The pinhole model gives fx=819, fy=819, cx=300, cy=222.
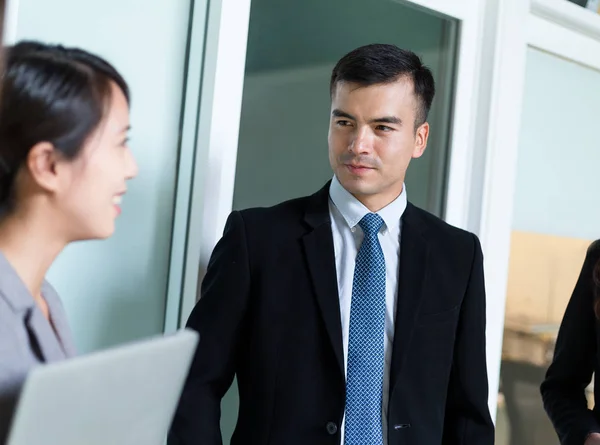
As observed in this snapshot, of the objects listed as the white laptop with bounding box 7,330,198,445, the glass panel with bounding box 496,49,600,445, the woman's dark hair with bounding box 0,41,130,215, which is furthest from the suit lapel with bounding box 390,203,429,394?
the glass panel with bounding box 496,49,600,445

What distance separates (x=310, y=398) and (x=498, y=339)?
118 cm

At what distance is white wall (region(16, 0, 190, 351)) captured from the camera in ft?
5.09

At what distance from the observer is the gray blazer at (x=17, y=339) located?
861 mm

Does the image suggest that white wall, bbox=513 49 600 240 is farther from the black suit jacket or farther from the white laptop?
the white laptop

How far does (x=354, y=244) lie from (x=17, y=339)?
0.83 meters

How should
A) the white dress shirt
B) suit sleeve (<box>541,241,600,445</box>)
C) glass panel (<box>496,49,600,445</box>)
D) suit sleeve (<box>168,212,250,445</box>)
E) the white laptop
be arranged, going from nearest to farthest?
the white laptop → suit sleeve (<box>168,212,250,445</box>) → the white dress shirt → suit sleeve (<box>541,241,600,445</box>) → glass panel (<box>496,49,600,445</box>)

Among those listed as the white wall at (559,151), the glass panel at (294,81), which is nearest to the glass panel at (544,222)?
the white wall at (559,151)

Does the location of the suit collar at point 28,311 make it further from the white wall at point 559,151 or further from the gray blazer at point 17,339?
the white wall at point 559,151

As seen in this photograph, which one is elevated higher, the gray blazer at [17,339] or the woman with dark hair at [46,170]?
the woman with dark hair at [46,170]

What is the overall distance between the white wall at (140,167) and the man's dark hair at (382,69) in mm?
364

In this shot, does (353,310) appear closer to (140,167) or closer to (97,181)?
(140,167)

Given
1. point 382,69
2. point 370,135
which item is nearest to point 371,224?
point 370,135

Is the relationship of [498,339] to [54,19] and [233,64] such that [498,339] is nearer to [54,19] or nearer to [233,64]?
[233,64]

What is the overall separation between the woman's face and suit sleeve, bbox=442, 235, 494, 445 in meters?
0.88
